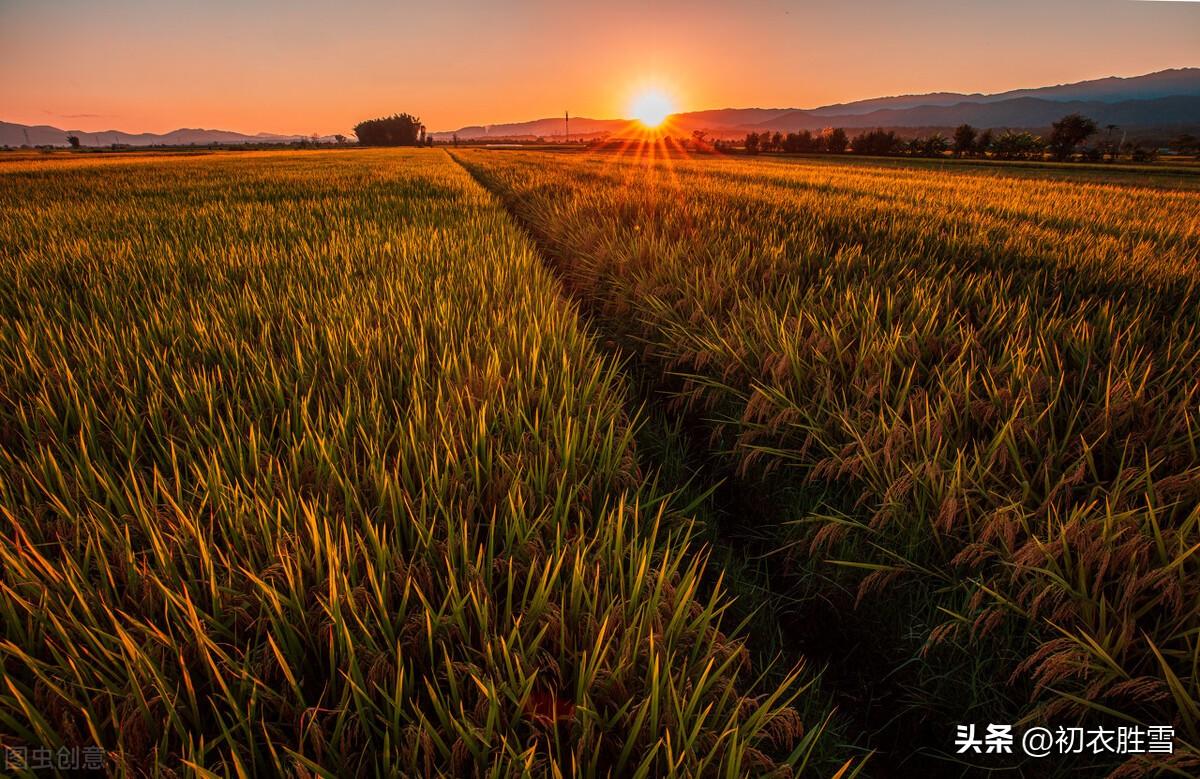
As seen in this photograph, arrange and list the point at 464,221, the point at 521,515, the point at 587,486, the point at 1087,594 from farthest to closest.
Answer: the point at 464,221, the point at 587,486, the point at 521,515, the point at 1087,594

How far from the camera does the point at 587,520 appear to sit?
1341 mm

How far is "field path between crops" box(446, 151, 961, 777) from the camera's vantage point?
124 centimetres

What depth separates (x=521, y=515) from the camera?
1151mm

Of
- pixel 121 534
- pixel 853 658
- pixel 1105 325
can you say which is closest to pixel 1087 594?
pixel 853 658

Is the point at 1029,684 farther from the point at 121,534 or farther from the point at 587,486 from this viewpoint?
the point at 121,534

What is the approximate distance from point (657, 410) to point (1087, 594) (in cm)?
181

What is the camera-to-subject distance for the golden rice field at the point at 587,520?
0.81m

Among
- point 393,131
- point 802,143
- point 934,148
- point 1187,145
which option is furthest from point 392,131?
point 1187,145

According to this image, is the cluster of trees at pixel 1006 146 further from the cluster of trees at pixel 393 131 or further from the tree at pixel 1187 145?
the cluster of trees at pixel 393 131

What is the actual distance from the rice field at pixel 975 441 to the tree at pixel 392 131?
92.8 meters

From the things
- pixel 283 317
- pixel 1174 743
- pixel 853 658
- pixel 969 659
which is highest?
pixel 283 317

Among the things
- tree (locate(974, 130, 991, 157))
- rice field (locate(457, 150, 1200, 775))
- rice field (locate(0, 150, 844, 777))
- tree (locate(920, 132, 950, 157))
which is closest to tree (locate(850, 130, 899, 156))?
tree (locate(920, 132, 950, 157))

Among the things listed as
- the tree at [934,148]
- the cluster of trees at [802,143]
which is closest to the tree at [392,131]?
the cluster of trees at [802,143]

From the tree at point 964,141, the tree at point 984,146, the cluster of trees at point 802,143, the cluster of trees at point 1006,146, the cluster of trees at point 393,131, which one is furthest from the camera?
the cluster of trees at point 393,131
